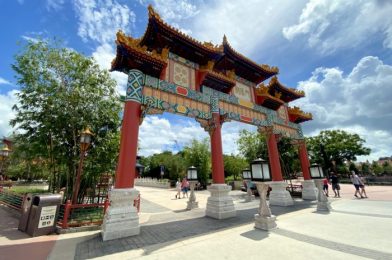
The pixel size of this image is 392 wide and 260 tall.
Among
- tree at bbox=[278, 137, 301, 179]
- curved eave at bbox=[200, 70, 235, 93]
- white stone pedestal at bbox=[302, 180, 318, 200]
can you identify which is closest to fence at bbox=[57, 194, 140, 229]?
curved eave at bbox=[200, 70, 235, 93]

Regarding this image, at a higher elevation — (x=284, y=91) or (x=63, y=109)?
(x=284, y=91)

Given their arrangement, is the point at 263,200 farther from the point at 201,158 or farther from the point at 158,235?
the point at 201,158

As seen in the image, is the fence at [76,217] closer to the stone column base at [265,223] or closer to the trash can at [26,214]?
the trash can at [26,214]

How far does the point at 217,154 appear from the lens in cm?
867

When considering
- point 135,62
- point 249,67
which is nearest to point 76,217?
point 135,62

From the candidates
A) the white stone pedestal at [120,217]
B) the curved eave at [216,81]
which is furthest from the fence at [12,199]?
the curved eave at [216,81]

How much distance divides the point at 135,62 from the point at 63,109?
4347mm

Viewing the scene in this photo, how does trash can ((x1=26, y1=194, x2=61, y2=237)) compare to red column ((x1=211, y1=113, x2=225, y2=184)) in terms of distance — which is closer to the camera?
trash can ((x1=26, y1=194, x2=61, y2=237))

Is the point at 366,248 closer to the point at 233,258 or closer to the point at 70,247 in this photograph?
the point at 233,258

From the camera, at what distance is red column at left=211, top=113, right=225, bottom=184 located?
27.5 ft

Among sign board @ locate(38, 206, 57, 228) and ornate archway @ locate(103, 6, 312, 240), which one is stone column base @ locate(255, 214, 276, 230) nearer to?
ornate archway @ locate(103, 6, 312, 240)

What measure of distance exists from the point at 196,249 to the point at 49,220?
514 cm

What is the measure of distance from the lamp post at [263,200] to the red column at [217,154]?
2304mm

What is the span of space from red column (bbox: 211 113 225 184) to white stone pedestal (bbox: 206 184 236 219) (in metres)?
0.35
